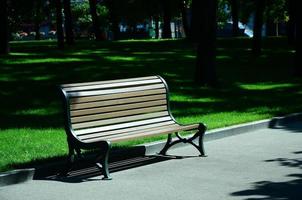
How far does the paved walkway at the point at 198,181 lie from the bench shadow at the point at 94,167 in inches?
4.1

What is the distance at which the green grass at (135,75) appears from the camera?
392 inches

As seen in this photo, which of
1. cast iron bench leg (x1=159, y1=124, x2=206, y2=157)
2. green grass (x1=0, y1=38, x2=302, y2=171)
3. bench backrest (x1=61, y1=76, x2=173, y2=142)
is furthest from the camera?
green grass (x1=0, y1=38, x2=302, y2=171)

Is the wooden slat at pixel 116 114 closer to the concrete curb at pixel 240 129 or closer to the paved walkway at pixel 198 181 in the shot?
the concrete curb at pixel 240 129

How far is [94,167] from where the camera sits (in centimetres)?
840

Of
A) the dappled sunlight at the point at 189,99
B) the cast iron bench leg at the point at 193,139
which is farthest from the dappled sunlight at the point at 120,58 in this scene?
the cast iron bench leg at the point at 193,139

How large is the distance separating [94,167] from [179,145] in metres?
1.93

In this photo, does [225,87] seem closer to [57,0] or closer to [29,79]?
[29,79]

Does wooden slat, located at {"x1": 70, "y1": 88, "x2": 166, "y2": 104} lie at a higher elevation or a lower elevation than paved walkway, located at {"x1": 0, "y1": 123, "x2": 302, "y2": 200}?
higher

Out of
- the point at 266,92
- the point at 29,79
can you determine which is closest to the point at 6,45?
the point at 29,79

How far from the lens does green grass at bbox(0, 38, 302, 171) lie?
995 centimetres

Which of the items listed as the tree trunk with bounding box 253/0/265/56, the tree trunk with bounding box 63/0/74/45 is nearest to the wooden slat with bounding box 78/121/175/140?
the tree trunk with bounding box 253/0/265/56

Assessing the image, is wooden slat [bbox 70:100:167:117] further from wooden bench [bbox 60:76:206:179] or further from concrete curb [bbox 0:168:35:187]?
concrete curb [bbox 0:168:35:187]

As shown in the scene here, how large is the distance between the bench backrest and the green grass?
2.64 ft

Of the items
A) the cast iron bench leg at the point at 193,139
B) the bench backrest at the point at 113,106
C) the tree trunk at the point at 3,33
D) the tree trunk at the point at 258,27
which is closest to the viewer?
the bench backrest at the point at 113,106
